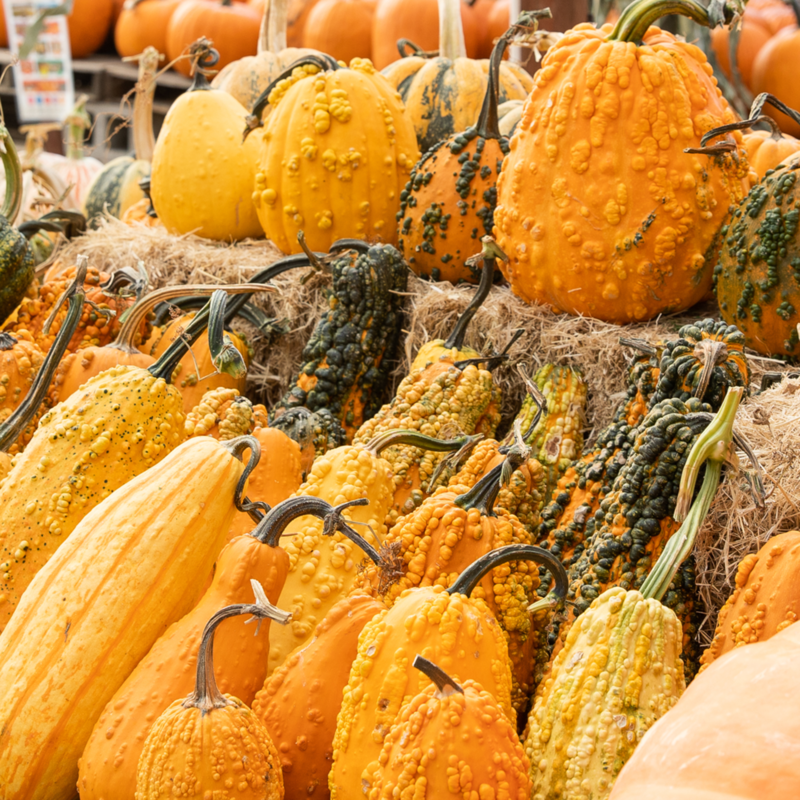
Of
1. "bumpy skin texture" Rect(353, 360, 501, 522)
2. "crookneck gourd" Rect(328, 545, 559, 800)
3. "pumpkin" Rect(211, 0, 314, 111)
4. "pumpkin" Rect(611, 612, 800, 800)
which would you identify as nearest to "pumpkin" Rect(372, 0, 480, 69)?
"pumpkin" Rect(211, 0, 314, 111)

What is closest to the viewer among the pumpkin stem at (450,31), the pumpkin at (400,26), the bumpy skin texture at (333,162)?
the bumpy skin texture at (333,162)

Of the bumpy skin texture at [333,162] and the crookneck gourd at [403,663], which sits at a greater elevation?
the bumpy skin texture at [333,162]

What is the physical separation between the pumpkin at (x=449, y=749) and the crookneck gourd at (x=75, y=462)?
32.2 inches

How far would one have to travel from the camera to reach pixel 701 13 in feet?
6.20

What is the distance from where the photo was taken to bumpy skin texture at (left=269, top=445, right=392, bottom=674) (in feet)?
4.68

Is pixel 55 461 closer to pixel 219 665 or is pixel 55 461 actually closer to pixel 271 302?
pixel 219 665

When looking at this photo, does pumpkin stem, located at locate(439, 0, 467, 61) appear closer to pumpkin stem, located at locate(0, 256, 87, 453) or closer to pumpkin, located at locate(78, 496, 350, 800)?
pumpkin stem, located at locate(0, 256, 87, 453)

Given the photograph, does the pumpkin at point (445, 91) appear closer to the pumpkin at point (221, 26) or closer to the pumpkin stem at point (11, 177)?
the pumpkin stem at point (11, 177)

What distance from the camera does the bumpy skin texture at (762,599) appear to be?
3.94 ft

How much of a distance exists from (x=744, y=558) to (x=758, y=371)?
2.02 feet

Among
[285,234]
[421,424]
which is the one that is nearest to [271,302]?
[285,234]

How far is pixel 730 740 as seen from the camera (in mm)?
862

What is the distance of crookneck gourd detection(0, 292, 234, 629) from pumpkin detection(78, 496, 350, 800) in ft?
1.17

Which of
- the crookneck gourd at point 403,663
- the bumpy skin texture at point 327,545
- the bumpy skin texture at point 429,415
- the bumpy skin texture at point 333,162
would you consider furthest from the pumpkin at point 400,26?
the crookneck gourd at point 403,663
